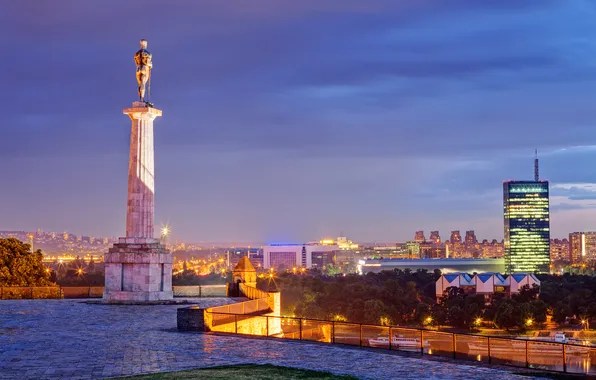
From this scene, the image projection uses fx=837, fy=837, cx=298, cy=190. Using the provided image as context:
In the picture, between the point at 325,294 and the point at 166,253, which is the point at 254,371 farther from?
the point at 325,294

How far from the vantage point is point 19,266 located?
60.2 m

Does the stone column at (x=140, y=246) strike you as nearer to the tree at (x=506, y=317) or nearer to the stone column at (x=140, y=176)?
the stone column at (x=140, y=176)

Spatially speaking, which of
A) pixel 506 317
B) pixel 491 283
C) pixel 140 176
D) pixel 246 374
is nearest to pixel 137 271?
pixel 140 176

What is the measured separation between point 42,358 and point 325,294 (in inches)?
5566

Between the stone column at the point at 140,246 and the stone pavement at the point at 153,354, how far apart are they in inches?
431

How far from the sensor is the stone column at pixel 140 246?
148 ft

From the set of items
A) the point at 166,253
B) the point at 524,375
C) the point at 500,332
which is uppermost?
the point at 166,253

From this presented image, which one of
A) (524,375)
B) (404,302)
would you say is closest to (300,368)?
(524,375)

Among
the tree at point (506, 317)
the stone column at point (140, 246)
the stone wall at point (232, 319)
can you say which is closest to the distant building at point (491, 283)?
the tree at point (506, 317)

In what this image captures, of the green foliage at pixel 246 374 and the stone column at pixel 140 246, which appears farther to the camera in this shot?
the stone column at pixel 140 246

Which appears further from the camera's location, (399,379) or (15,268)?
(15,268)

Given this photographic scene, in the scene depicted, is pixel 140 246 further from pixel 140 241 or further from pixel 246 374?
pixel 246 374

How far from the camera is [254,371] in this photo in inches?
832

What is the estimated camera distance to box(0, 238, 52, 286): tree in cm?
5925
